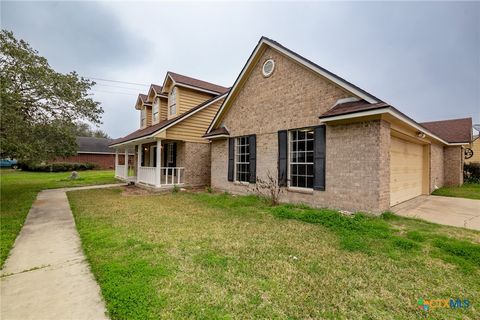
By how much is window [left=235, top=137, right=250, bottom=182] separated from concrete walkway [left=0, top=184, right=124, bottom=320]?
21.8ft

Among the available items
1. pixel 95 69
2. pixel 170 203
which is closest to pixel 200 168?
pixel 170 203

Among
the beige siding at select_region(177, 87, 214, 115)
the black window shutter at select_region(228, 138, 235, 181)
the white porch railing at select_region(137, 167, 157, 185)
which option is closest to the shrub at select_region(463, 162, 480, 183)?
the black window shutter at select_region(228, 138, 235, 181)

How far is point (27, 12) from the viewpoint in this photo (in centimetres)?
964

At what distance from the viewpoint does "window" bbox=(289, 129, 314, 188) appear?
7.79 meters

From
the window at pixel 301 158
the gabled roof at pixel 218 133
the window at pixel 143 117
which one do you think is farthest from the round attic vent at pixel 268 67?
the window at pixel 143 117

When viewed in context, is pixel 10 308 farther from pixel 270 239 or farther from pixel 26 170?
pixel 26 170

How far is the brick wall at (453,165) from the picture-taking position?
44.4 ft

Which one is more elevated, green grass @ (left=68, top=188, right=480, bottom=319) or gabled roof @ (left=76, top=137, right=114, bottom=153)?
gabled roof @ (left=76, top=137, right=114, bottom=153)

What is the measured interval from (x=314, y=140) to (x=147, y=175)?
33.4 feet

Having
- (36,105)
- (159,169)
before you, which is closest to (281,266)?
(159,169)

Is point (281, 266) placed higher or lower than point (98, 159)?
lower

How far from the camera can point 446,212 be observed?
22.7 feet

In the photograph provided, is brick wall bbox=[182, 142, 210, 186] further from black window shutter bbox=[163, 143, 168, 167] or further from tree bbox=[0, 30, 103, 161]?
tree bbox=[0, 30, 103, 161]

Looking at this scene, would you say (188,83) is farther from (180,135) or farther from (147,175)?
(147,175)
